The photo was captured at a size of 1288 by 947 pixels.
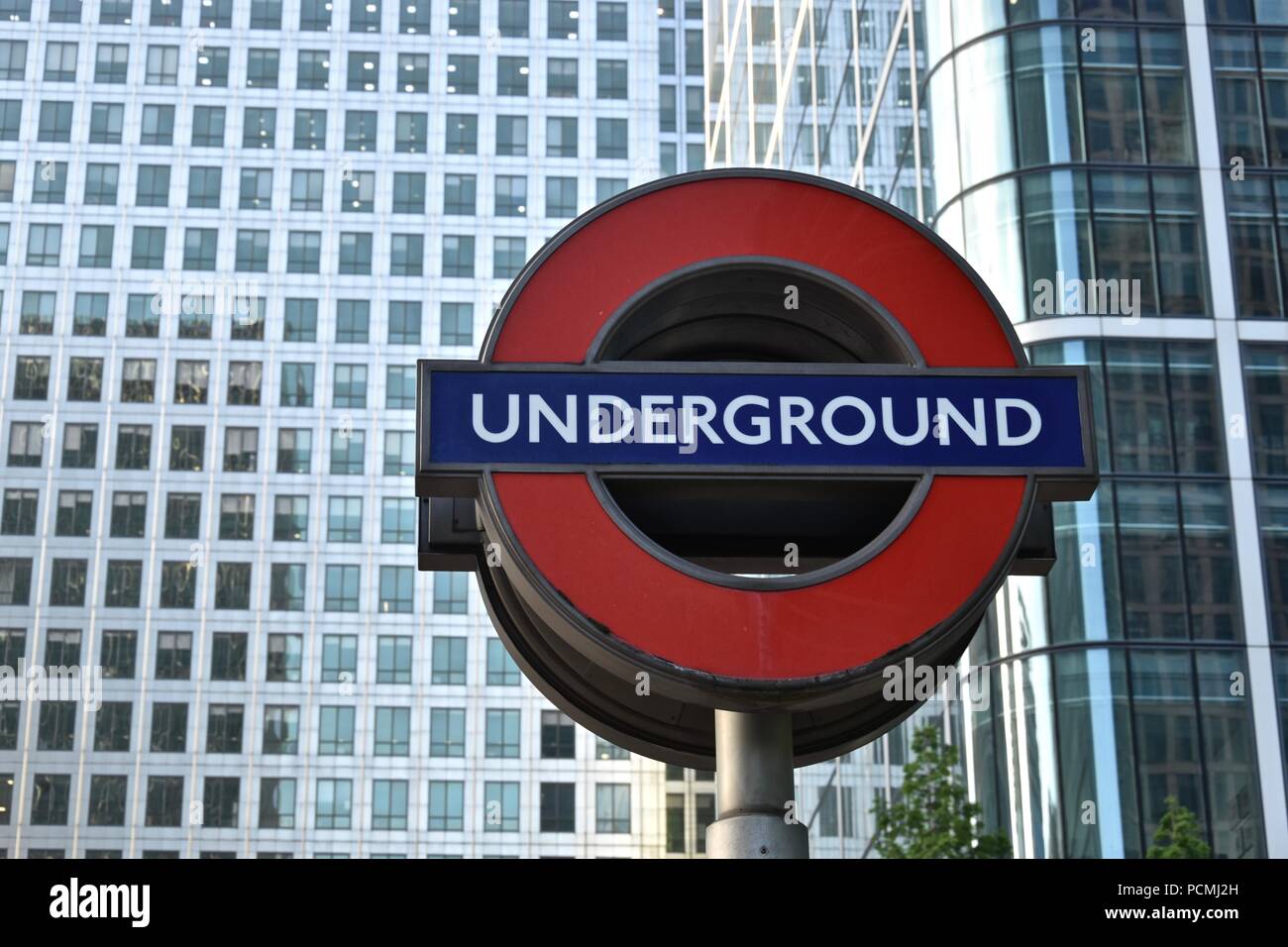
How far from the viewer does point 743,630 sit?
22.8 feet

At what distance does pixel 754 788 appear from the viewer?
7.18 meters

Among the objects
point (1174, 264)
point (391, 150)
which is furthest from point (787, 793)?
point (391, 150)

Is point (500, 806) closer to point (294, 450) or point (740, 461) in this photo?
point (294, 450)

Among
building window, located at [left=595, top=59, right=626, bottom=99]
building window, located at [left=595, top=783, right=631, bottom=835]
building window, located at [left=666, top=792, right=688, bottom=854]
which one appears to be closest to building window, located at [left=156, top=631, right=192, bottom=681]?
building window, located at [left=595, top=783, right=631, bottom=835]

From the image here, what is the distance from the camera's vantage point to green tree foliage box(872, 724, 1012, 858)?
83.3ft

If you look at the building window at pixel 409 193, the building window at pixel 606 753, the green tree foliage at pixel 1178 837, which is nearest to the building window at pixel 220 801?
the building window at pixel 606 753

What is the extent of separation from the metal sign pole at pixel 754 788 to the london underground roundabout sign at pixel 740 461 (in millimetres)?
261

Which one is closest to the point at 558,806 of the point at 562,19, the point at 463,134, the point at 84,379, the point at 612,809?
the point at 612,809

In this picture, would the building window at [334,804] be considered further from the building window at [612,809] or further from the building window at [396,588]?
the building window at [612,809]

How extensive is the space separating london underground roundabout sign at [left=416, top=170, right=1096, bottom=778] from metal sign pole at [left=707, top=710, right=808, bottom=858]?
0.86 feet

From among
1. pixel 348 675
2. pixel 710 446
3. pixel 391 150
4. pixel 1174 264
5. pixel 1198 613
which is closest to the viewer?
pixel 710 446
